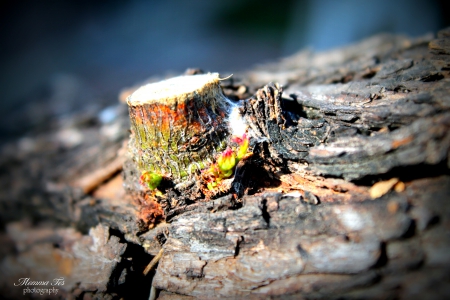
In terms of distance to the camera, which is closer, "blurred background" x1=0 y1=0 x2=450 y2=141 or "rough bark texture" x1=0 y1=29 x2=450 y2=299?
"rough bark texture" x1=0 y1=29 x2=450 y2=299

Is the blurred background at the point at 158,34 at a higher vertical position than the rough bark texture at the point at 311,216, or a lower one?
higher

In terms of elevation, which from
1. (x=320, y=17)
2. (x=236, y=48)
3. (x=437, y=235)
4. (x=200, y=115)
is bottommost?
(x=437, y=235)

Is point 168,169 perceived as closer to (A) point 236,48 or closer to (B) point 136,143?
(B) point 136,143

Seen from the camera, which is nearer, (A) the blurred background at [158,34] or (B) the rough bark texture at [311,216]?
(B) the rough bark texture at [311,216]

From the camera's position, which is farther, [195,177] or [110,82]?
[110,82]

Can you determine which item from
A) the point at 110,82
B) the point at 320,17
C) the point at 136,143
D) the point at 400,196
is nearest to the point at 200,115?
the point at 136,143
